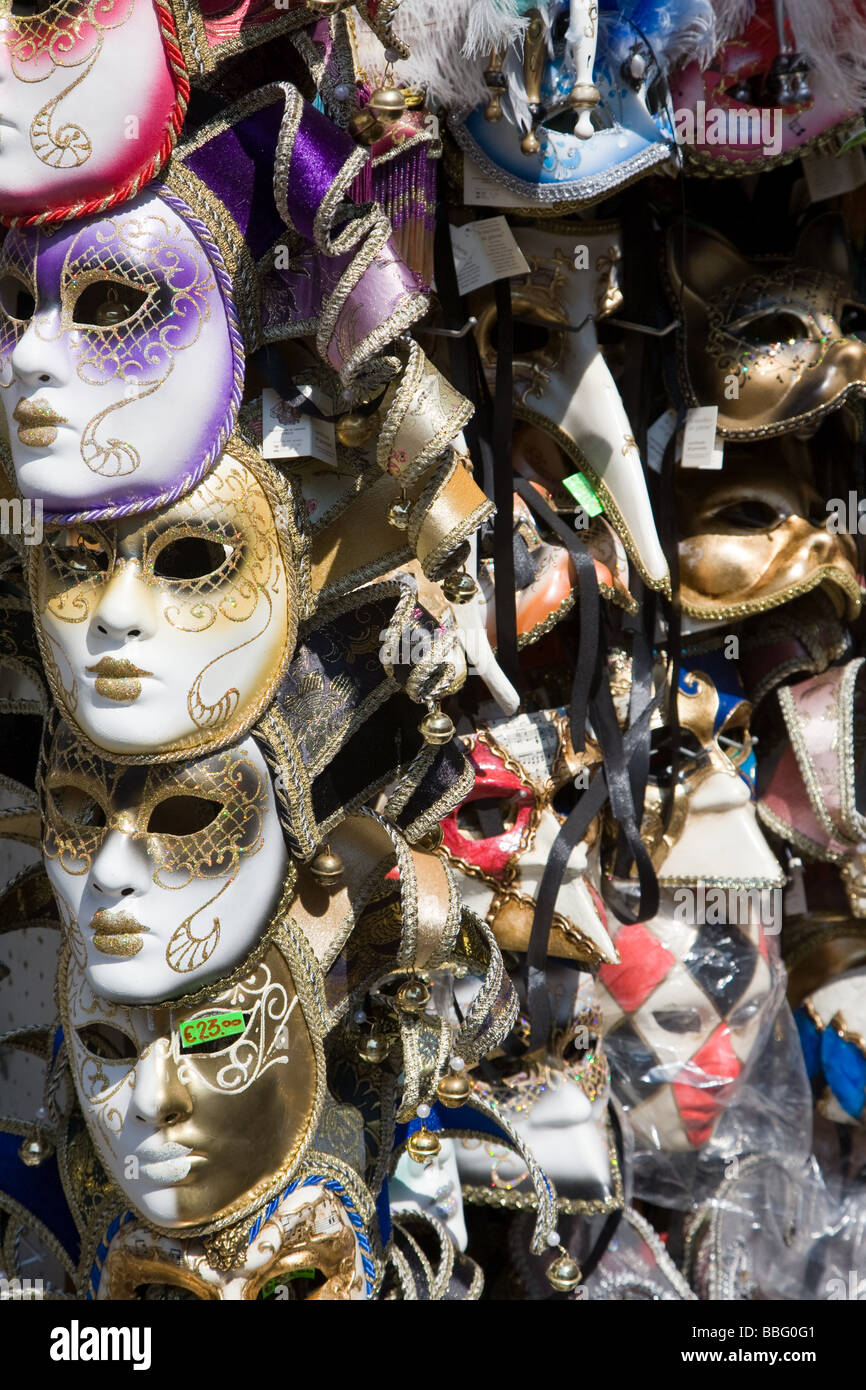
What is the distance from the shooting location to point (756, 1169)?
2285 mm

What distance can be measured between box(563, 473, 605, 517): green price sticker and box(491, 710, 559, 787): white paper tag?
29cm

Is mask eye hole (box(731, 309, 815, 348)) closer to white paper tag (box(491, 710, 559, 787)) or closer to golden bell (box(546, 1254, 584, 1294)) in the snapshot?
white paper tag (box(491, 710, 559, 787))

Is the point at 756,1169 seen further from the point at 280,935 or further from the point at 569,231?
the point at 569,231

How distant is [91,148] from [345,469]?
410 millimetres

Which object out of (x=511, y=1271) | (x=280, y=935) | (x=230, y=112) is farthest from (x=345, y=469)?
(x=511, y=1271)

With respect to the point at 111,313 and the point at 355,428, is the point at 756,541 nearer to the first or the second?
the point at 355,428

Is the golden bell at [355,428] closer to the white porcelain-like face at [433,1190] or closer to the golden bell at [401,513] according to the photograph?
the golden bell at [401,513]

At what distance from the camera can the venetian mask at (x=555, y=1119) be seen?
79.0 inches

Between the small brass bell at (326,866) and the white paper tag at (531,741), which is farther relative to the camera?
the white paper tag at (531,741)

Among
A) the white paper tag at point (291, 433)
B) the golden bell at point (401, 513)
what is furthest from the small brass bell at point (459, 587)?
the white paper tag at point (291, 433)

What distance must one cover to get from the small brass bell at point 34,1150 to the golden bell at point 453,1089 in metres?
0.46

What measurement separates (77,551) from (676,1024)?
46.5 inches

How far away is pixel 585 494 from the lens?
205cm

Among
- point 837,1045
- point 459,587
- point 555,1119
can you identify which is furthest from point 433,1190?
point 459,587
